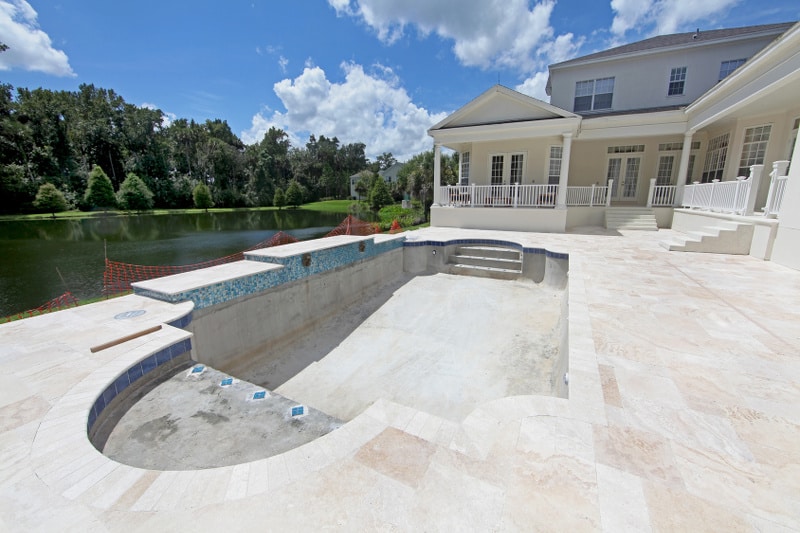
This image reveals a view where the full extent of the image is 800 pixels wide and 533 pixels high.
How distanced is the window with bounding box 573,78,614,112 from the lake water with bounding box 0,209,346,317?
17980 millimetres

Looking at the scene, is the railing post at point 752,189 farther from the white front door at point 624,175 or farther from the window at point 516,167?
the window at point 516,167

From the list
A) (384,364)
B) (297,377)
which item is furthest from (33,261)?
(384,364)

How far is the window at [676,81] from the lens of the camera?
1300 cm

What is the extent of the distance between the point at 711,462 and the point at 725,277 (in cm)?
546

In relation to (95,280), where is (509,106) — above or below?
above

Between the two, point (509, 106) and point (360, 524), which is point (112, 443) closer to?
point (360, 524)

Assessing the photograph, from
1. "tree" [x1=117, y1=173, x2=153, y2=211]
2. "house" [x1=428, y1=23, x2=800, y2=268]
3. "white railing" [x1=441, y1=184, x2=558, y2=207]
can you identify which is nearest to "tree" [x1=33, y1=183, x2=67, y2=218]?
"tree" [x1=117, y1=173, x2=153, y2=211]

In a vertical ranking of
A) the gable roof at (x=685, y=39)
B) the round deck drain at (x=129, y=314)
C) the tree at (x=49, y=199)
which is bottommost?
the round deck drain at (x=129, y=314)

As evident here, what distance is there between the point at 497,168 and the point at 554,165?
2223 mm

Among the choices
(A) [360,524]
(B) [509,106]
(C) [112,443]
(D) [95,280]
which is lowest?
(D) [95,280]

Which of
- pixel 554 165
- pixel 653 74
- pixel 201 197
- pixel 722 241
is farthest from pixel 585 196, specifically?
pixel 201 197

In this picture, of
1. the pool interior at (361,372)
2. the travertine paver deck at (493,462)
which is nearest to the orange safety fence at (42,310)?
the travertine paver deck at (493,462)

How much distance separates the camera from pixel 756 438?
2.01 m

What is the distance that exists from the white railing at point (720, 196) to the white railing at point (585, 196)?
8.40 ft
